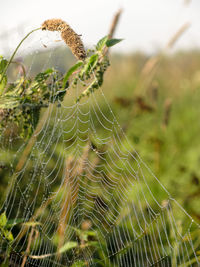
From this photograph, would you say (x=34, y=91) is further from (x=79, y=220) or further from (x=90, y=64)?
(x=79, y=220)

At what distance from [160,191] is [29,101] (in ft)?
4.77

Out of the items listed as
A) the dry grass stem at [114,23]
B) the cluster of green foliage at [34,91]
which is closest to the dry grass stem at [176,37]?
the dry grass stem at [114,23]

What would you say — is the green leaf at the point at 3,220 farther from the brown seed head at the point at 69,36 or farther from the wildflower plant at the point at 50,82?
the brown seed head at the point at 69,36

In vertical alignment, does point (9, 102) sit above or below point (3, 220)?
above

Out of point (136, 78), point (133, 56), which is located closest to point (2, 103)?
point (136, 78)

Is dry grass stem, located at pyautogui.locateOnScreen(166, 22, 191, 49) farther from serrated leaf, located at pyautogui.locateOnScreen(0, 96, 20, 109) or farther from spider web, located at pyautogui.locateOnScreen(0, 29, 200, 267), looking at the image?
serrated leaf, located at pyautogui.locateOnScreen(0, 96, 20, 109)

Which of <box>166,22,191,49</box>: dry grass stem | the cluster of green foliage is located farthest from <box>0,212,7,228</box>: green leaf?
<box>166,22,191,49</box>: dry grass stem

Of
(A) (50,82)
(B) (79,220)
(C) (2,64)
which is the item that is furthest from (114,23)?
(B) (79,220)

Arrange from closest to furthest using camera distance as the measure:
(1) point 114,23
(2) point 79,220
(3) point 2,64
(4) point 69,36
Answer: (4) point 69,36 < (3) point 2,64 < (1) point 114,23 < (2) point 79,220

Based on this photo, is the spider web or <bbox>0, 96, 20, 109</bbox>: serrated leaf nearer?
<bbox>0, 96, 20, 109</bbox>: serrated leaf

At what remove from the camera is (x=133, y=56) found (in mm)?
6812

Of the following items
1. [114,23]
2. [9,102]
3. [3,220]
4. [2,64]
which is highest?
[114,23]

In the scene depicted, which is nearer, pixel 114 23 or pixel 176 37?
pixel 114 23

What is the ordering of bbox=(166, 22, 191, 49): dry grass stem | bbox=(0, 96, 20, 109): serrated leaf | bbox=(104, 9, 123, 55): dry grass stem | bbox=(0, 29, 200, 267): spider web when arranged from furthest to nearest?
bbox=(166, 22, 191, 49): dry grass stem
bbox=(104, 9, 123, 55): dry grass stem
bbox=(0, 29, 200, 267): spider web
bbox=(0, 96, 20, 109): serrated leaf
